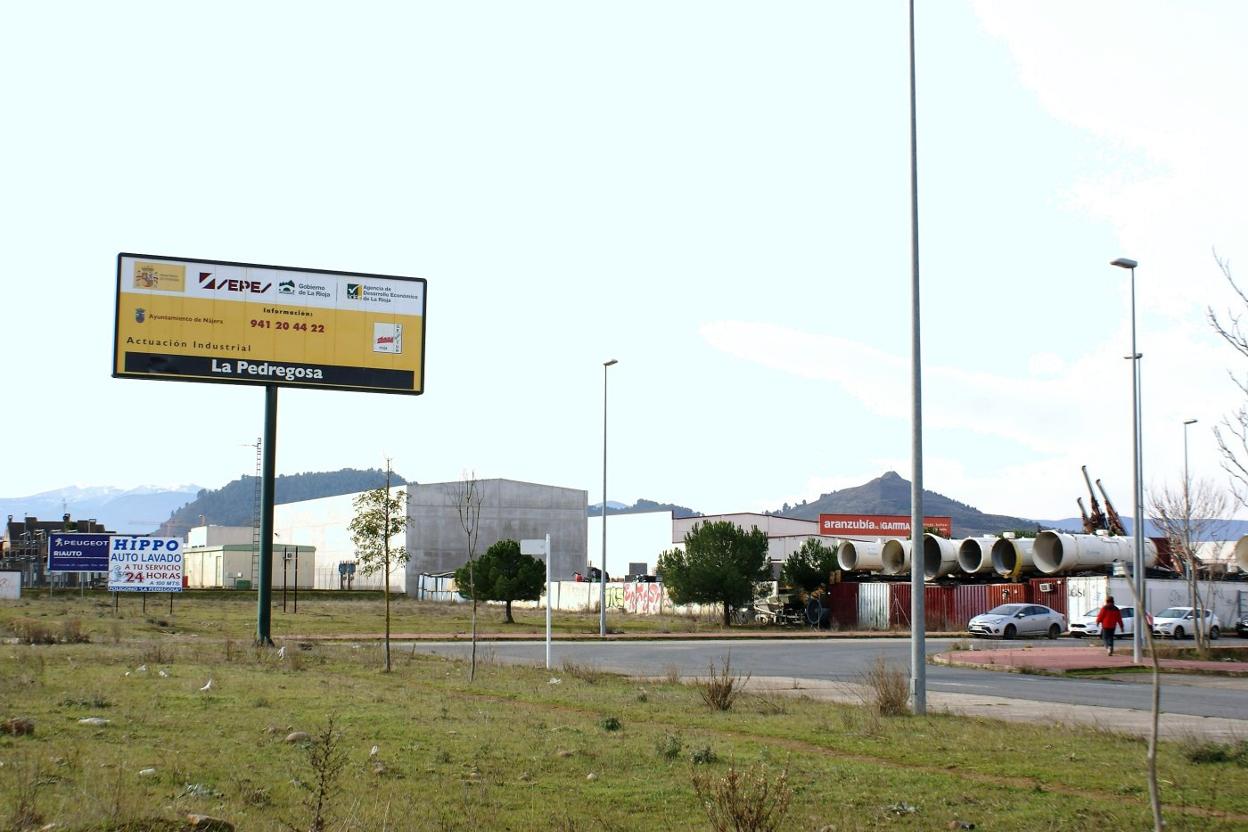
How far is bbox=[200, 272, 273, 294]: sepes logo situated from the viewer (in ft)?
106

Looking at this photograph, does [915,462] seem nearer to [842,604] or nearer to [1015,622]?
[1015,622]

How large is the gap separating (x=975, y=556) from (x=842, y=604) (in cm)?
697

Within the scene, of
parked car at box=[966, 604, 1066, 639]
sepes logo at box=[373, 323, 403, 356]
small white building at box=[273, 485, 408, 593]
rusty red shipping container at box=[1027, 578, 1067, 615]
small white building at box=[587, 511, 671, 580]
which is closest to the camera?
sepes logo at box=[373, 323, 403, 356]

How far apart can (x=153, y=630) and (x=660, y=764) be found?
31.2 m

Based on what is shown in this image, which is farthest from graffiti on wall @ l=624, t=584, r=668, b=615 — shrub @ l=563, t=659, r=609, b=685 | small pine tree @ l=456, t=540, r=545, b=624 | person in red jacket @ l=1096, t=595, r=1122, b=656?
shrub @ l=563, t=659, r=609, b=685

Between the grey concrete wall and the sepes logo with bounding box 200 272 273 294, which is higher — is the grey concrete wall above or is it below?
below

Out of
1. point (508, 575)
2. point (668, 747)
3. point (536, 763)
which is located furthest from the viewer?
point (508, 575)

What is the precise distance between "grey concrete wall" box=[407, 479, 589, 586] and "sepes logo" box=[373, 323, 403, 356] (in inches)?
2214

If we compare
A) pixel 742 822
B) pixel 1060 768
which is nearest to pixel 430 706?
pixel 1060 768

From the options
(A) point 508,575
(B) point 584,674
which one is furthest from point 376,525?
(B) point 584,674

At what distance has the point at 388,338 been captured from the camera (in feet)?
111

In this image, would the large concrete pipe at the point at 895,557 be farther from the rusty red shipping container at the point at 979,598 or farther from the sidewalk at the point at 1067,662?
the sidewalk at the point at 1067,662

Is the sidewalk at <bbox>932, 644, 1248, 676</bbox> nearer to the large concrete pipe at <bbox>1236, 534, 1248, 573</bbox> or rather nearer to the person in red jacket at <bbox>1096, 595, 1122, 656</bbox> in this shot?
the person in red jacket at <bbox>1096, 595, 1122, 656</bbox>

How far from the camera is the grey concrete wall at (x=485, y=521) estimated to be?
9219cm
